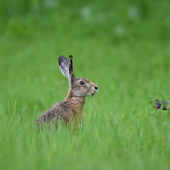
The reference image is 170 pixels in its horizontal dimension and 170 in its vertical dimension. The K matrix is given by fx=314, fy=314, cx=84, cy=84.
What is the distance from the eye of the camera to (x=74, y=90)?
5.87m

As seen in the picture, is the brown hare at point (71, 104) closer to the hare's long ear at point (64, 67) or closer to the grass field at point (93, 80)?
the hare's long ear at point (64, 67)

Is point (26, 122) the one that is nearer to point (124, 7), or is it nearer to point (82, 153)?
point (82, 153)

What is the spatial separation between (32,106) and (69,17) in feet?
40.9

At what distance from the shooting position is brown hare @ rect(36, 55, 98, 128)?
16.4 feet

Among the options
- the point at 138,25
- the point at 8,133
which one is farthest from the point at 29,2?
the point at 8,133

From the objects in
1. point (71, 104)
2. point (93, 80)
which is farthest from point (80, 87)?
point (93, 80)

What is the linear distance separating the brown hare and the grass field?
0.82 feet

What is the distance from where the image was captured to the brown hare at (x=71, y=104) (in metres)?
5.00

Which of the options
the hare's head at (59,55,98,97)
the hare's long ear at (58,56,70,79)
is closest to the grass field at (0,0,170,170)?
the hare's head at (59,55,98,97)

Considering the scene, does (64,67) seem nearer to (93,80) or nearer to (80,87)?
(80,87)

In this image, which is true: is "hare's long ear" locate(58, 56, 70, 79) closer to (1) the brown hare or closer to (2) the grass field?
(1) the brown hare

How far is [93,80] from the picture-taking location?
1035 cm

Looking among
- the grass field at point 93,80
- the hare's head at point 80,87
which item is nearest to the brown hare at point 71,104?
the hare's head at point 80,87

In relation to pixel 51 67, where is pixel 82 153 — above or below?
below
